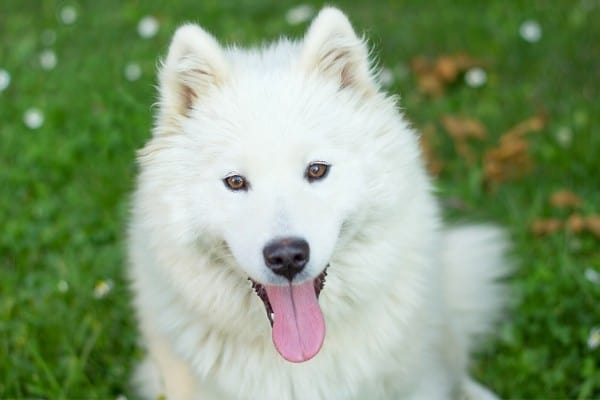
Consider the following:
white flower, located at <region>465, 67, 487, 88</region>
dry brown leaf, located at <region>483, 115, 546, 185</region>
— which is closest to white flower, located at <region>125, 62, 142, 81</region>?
white flower, located at <region>465, 67, 487, 88</region>

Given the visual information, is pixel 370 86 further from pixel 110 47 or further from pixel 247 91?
pixel 110 47

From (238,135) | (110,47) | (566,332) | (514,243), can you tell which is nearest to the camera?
(238,135)

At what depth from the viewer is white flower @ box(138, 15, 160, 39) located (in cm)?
627

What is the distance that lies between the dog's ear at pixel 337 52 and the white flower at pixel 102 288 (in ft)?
5.75

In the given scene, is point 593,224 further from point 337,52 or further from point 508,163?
point 337,52

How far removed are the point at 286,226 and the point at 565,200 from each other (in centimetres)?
248

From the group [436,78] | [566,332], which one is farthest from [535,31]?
[566,332]

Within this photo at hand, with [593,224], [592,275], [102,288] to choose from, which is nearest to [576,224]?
[593,224]

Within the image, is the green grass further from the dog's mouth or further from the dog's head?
the dog's mouth

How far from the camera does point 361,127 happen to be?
3.12 meters

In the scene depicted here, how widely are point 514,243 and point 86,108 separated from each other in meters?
2.91

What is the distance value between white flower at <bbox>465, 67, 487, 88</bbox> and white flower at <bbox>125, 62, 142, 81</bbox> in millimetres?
2239

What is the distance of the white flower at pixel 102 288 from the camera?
4262mm

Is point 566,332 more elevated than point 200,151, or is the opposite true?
point 200,151
